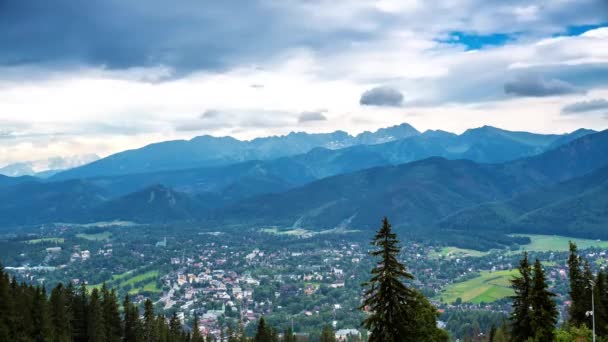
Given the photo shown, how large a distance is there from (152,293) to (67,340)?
123238mm

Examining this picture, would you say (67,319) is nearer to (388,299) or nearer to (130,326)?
(130,326)

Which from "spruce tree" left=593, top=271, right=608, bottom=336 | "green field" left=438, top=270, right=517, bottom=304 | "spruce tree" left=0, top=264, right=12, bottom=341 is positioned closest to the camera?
"spruce tree" left=0, top=264, right=12, bottom=341

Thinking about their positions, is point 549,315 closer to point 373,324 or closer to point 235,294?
point 373,324

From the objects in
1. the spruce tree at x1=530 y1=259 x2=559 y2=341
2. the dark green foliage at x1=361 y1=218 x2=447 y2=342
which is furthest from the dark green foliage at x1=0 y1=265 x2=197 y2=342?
the spruce tree at x1=530 y1=259 x2=559 y2=341

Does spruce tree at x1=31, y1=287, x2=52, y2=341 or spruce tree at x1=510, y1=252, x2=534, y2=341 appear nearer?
spruce tree at x1=510, y1=252, x2=534, y2=341

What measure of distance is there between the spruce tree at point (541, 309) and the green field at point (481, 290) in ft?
385

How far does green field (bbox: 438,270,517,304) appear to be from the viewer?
166 m

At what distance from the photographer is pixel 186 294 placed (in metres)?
178

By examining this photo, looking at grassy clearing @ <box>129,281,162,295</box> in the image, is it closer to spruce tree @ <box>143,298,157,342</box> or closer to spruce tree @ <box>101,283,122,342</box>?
spruce tree @ <box>143,298,157,342</box>

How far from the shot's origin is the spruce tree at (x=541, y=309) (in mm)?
45281

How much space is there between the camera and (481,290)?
175750 millimetres

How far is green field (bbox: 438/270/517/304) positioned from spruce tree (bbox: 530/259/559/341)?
117456 mm

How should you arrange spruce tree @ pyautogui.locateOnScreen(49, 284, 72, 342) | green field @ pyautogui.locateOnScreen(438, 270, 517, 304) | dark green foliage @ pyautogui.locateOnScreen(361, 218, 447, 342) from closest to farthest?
dark green foliage @ pyautogui.locateOnScreen(361, 218, 447, 342) < spruce tree @ pyautogui.locateOnScreen(49, 284, 72, 342) < green field @ pyautogui.locateOnScreen(438, 270, 517, 304)

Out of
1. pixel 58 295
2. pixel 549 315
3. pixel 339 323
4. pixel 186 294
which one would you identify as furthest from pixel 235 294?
pixel 549 315
